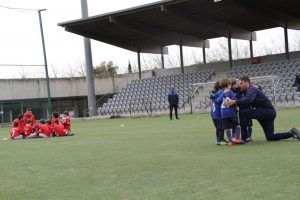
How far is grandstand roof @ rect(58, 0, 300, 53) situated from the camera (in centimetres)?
3294

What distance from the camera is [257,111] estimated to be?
10180 mm

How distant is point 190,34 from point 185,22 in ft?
16.2

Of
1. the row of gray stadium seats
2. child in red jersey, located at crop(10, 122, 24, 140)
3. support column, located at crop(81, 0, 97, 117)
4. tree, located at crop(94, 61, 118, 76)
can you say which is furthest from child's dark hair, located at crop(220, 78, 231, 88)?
tree, located at crop(94, 61, 118, 76)

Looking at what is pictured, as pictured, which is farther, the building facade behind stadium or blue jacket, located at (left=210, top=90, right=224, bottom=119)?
the building facade behind stadium

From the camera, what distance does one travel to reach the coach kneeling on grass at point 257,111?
397 inches

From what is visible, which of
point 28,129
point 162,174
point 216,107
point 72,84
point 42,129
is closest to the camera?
point 162,174

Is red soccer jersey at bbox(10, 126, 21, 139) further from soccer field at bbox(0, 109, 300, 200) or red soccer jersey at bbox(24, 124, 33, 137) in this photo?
soccer field at bbox(0, 109, 300, 200)

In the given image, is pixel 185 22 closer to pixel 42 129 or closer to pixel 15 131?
pixel 42 129

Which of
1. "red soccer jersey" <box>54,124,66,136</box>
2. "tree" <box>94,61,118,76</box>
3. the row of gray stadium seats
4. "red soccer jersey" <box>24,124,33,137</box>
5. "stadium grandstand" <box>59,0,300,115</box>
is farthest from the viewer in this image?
"tree" <box>94,61,118,76</box>

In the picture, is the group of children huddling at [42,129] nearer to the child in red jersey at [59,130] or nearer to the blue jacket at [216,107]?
the child in red jersey at [59,130]

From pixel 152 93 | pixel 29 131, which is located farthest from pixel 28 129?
pixel 152 93

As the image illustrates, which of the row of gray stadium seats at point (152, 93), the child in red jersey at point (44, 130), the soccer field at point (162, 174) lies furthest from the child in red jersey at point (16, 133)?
the row of gray stadium seats at point (152, 93)

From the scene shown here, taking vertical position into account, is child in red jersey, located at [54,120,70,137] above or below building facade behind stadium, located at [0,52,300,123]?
below

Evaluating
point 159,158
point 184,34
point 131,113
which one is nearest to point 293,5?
point 184,34
